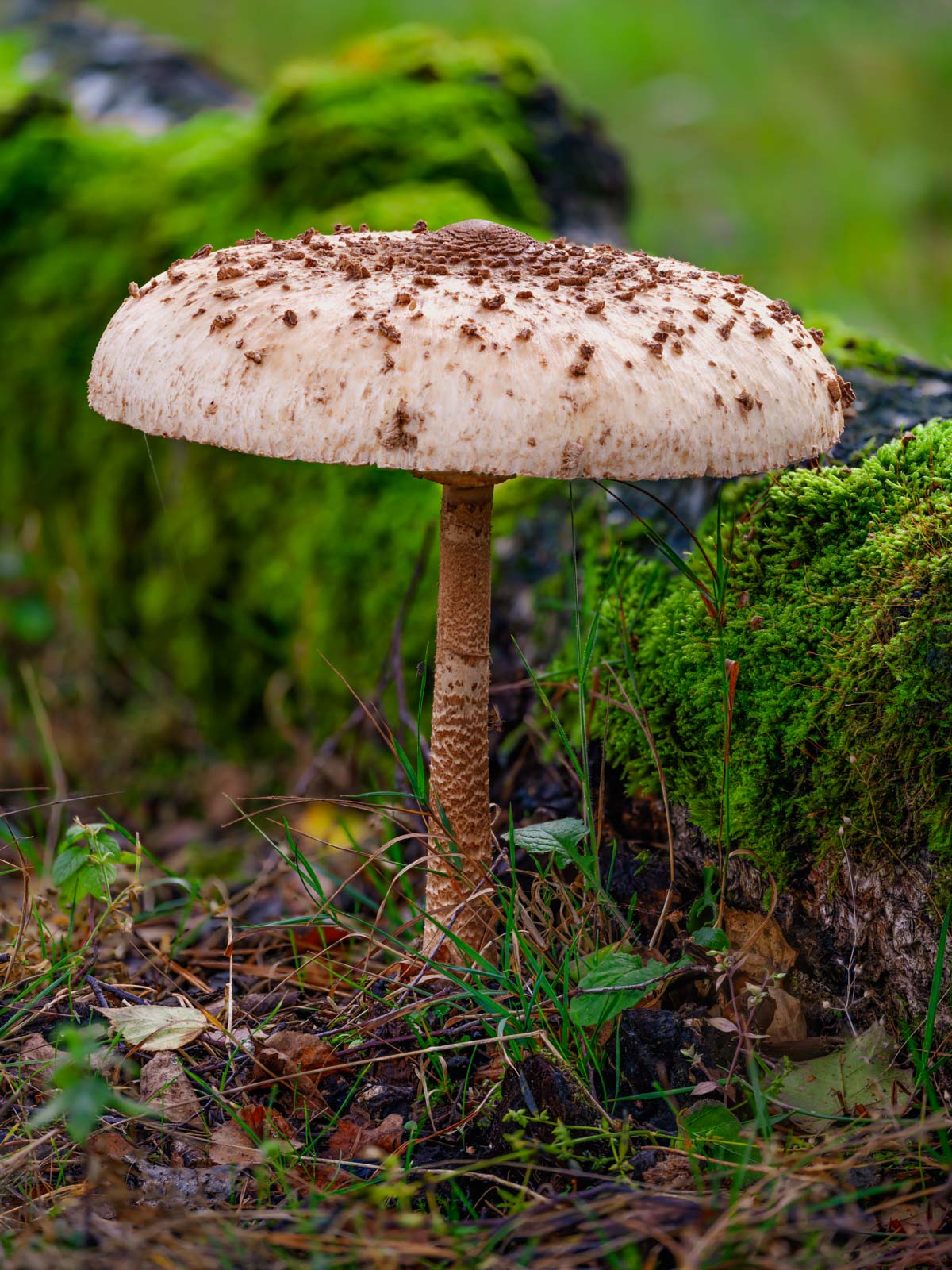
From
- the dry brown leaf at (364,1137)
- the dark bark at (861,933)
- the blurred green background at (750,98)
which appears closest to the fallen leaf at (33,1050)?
the dry brown leaf at (364,1137)

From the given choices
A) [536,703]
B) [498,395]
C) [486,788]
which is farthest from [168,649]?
[498,395]

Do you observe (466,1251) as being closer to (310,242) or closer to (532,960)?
(532,960)

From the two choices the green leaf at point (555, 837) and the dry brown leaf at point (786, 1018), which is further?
the green leaf at point (555, 837)

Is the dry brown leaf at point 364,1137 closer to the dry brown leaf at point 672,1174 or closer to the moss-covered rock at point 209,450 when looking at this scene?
the dry brown leaf at point 672,1174

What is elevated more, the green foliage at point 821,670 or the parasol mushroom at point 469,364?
the parasol mushroom at point 469,364

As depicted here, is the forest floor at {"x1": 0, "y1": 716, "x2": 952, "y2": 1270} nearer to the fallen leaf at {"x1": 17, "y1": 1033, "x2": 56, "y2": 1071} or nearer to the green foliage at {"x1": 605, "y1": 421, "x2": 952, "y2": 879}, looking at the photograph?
the fallen leaf at {"x1": 17, "y1": 1033, "x2": 56, "y2": 1071}

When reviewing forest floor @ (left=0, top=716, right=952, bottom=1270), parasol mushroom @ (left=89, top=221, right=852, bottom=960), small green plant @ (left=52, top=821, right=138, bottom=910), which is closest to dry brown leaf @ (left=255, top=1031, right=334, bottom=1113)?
forest floor @ (left=0, top=716, right=952, bottom=1270)
